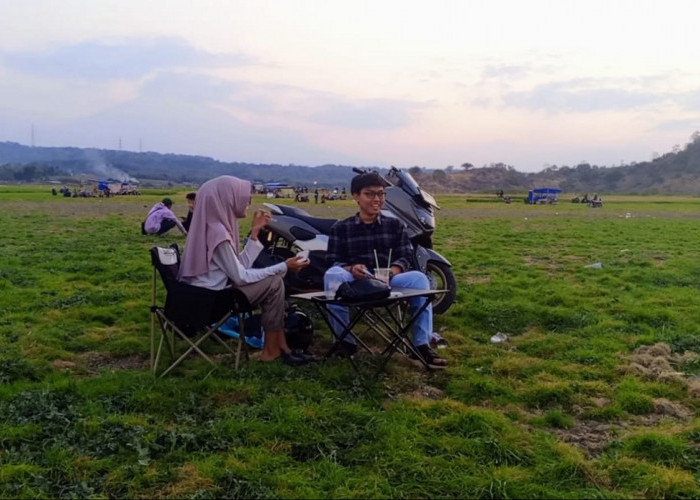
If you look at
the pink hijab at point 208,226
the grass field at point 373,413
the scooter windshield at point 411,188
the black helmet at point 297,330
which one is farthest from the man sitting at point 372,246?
the scooter windshield at point 411,188

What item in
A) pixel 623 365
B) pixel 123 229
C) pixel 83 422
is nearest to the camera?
pixel 83 422

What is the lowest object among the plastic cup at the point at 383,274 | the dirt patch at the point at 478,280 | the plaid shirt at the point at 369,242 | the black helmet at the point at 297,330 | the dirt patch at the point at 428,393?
the dirt patch at the point at 428,393

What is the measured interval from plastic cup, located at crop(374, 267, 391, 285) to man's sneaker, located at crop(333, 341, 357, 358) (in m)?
0.57

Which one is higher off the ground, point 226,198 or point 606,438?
point 226,198

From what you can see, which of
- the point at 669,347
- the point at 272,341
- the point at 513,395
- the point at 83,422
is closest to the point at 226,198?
the point at 272,341

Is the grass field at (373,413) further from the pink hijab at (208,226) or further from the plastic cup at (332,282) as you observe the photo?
the pink hijab at (208,226)

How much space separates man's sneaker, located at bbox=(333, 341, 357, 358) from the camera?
459 centimetres

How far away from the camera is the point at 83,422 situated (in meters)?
3.47

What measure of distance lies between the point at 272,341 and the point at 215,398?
823mm

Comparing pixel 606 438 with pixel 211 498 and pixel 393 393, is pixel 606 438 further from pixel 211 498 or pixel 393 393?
pixel 211 498

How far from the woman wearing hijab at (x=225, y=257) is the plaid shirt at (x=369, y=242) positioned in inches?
20.0

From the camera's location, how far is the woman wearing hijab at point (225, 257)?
441 cm

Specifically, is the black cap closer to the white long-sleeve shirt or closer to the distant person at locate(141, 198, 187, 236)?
the white long-sleeve shirt

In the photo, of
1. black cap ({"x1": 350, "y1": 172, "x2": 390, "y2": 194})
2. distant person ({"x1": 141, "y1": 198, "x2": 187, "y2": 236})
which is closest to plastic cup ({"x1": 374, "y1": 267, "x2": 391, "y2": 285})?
black cap ({"x1": 350, "y1": 172, "x2": 390, "y2": 194})
